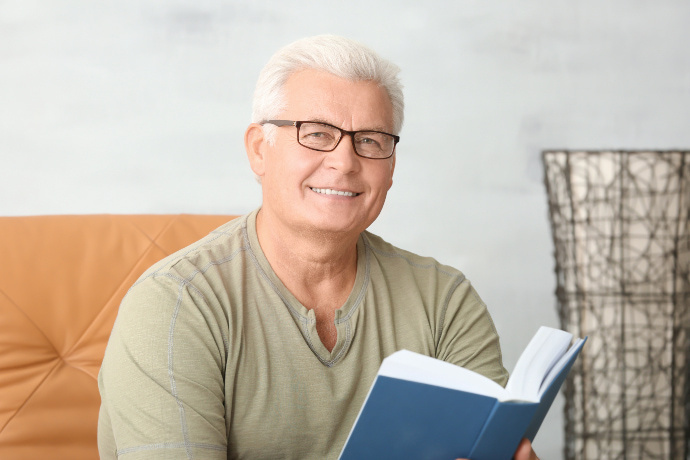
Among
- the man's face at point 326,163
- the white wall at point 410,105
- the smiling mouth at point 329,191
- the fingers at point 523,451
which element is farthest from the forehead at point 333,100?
the white wall at point 410,105

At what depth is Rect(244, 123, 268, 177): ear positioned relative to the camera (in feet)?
5.12

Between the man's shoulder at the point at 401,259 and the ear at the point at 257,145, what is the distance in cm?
30

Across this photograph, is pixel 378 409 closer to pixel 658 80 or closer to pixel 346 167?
pixel 346 167

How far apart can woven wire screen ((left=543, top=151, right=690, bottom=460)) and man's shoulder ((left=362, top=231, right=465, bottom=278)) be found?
1025 millimetres

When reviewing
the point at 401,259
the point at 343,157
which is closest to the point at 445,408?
the point at 343,157

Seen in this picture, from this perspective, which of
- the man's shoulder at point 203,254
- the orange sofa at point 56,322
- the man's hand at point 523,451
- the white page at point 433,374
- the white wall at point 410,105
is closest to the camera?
the white page at point 433,374

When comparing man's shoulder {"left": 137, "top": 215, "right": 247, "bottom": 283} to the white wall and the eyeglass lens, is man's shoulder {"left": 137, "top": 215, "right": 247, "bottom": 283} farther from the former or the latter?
the white wall

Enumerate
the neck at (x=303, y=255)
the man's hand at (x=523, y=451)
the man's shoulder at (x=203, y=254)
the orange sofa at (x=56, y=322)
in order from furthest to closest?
the orange sofa at (x=56, y=322), the neck at (x=303, y=255), the man's shoulder at (x=203, y=254), the man's hand at (x=523, y=451)

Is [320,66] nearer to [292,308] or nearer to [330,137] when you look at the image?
[330,137]

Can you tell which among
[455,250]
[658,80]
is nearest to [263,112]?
[455,250]

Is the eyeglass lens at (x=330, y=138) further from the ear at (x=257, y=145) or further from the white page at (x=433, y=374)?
the white page at (x=433, y=374)

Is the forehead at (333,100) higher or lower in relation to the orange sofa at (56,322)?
higher

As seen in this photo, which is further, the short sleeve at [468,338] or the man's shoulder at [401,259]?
the man's shoulder at [401,259]

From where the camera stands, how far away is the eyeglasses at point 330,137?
4.81ft
